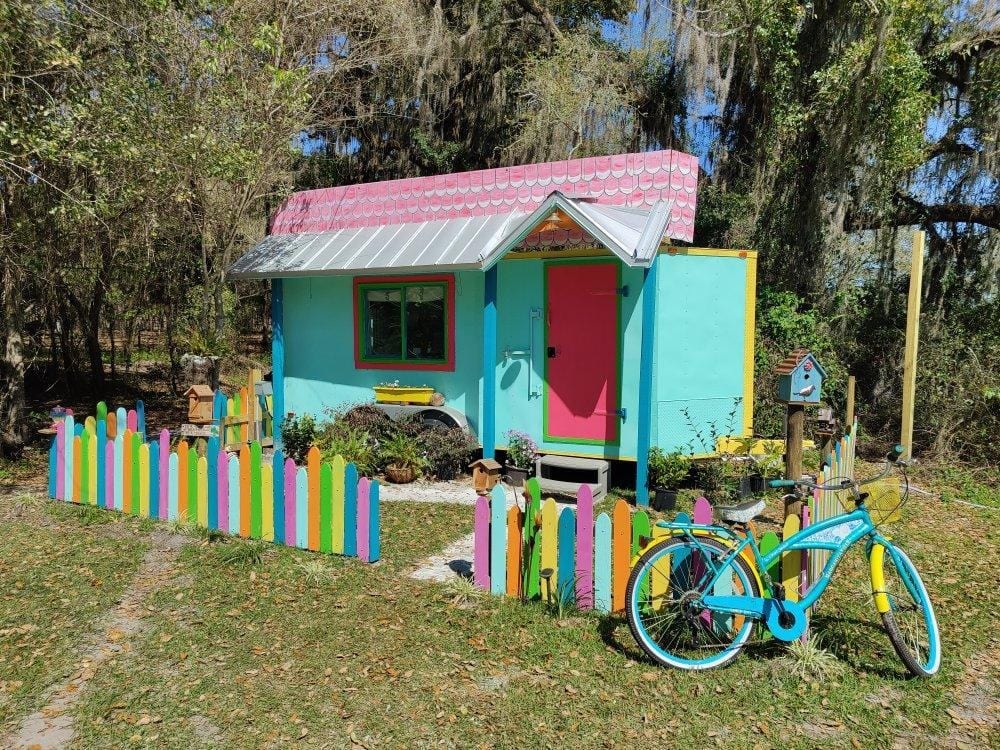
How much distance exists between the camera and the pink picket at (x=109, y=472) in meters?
6.95

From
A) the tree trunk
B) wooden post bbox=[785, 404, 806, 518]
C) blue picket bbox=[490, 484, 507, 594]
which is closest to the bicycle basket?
wooden post bbox=[785, 404, 806, 518]

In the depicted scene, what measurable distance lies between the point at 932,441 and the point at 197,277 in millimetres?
14595

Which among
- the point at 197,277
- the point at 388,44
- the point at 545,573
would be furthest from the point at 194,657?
the point at 388,44

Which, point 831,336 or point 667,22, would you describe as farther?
point 667,22

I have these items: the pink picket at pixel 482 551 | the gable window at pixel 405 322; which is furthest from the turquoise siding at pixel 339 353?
the pink picket at pixel 482 551

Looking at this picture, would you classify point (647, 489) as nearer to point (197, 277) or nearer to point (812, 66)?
point (812, 66)

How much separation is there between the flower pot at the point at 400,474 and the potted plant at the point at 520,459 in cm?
116

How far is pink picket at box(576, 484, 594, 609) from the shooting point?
4.56m

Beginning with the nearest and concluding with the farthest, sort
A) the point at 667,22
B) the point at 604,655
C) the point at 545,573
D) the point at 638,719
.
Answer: the point at 638,719, the point at 604,655, the point at 545,573, the point at 667,22

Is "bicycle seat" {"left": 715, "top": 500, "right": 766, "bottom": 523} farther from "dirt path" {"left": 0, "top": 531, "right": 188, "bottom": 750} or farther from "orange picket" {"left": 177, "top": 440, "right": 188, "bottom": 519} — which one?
"orange picket" {"left": 177, "top": 440, "right": 188, "bottom": 519}

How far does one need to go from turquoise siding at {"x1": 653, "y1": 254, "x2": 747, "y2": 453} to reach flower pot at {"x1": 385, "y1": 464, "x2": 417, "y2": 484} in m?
2.91

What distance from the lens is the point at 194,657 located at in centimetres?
418

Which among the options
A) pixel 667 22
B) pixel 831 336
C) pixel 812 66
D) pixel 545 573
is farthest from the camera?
pixel 667 22

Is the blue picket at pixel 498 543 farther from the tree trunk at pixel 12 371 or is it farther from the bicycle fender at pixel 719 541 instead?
the tree trunk at pixel 12 371
